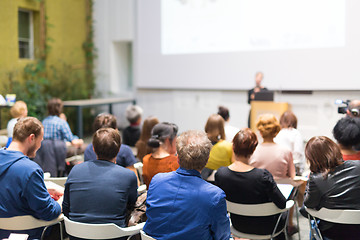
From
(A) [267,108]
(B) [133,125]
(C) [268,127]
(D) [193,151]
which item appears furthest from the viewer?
(A) [267,108]

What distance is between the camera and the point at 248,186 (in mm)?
2449

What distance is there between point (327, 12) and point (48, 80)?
19.4 ft

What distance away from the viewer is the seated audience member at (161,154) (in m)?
2.85

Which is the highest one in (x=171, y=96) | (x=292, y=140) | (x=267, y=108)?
(x=171, y=96)

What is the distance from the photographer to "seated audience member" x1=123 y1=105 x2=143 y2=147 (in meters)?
4.72

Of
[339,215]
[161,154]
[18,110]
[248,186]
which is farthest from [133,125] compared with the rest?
[339,215]

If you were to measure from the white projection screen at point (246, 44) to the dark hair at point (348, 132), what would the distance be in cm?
364

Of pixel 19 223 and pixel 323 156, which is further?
pixel 323 156

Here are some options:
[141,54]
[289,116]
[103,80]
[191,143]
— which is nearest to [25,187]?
[191,143]

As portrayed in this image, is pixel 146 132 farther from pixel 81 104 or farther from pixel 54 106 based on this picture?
pixel 81 104

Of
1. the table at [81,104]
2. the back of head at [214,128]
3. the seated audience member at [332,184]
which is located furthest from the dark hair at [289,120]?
the table at [81,104]

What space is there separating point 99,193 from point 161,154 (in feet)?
2.90

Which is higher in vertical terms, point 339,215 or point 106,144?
point 106,144

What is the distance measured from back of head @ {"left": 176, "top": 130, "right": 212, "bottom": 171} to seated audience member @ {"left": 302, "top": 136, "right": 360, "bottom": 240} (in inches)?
29.1
